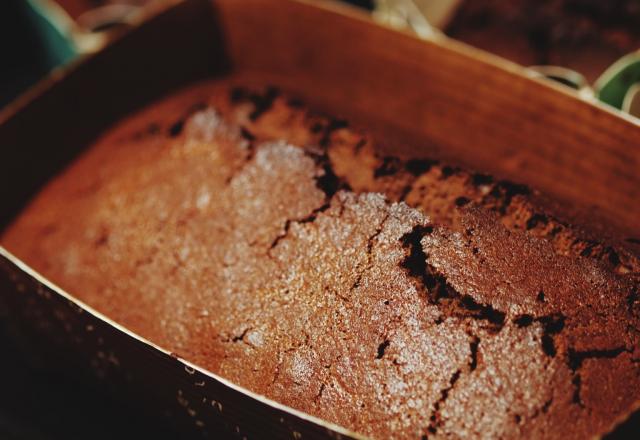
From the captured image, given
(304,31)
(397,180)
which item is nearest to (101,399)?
(397,180)

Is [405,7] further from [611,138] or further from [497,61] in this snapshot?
[611,138]

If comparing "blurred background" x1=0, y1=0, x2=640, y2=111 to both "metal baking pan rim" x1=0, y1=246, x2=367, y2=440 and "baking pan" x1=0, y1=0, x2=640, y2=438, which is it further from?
"metal baking pan rim" x1=0, y1=246, x2=367, y2=440

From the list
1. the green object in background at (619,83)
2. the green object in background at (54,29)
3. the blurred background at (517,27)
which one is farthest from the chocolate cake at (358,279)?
the green object in background at (54,29)

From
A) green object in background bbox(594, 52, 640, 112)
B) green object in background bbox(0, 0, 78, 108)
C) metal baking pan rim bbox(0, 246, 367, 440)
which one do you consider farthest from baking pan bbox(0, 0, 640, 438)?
green object in background bbox(0, 0, 78, 108)

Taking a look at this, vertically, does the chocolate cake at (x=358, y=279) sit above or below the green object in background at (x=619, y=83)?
below

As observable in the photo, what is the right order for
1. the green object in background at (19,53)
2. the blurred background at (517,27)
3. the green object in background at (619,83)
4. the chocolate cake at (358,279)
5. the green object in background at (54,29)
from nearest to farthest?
the chocolate cake at (358,279) → the green object in background at (619,83) → the blurred background at (517,27) → the green object in background at (54,29) → the green object in background at (19,53)

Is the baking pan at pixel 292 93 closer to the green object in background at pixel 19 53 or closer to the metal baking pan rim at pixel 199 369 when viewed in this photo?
the metal baking pan rim at pixel 199 369

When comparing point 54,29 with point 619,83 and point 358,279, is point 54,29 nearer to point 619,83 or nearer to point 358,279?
point 358,279
